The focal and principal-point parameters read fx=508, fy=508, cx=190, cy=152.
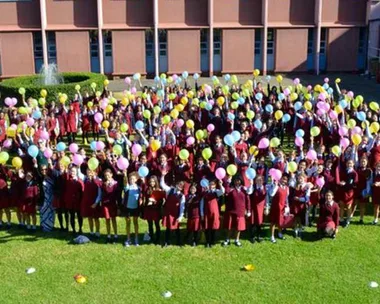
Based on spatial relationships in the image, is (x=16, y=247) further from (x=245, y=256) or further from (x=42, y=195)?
(x=245, y=256)

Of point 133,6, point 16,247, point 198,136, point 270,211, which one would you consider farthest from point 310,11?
point 16,247

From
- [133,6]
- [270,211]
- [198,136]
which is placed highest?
[133,6]

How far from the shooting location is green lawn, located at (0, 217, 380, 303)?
6867 millimetres

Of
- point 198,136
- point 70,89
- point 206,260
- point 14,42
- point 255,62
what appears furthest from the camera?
point 255,62

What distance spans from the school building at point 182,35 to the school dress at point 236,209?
19916 mm

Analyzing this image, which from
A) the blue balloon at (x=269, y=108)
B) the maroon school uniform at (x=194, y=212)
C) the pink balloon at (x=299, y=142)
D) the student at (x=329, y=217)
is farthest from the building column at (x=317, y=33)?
the maroon school uniform at (x=194, y=212)

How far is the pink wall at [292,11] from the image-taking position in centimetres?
2738

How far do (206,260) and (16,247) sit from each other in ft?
10.5

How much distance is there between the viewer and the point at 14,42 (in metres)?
26.3

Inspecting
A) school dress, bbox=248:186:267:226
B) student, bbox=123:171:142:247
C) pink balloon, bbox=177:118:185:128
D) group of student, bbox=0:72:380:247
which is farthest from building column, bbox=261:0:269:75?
student, bbox=123:171:142:247

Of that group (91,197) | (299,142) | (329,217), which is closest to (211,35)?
(299,142)

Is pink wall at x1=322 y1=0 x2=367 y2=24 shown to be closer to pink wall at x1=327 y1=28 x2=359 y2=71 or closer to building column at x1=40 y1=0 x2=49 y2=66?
pink wall at x1=327 y1=28 x2=359 y2=71

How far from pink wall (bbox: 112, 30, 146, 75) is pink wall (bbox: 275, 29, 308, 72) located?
7.43 meters

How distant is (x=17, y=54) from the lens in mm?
26453
